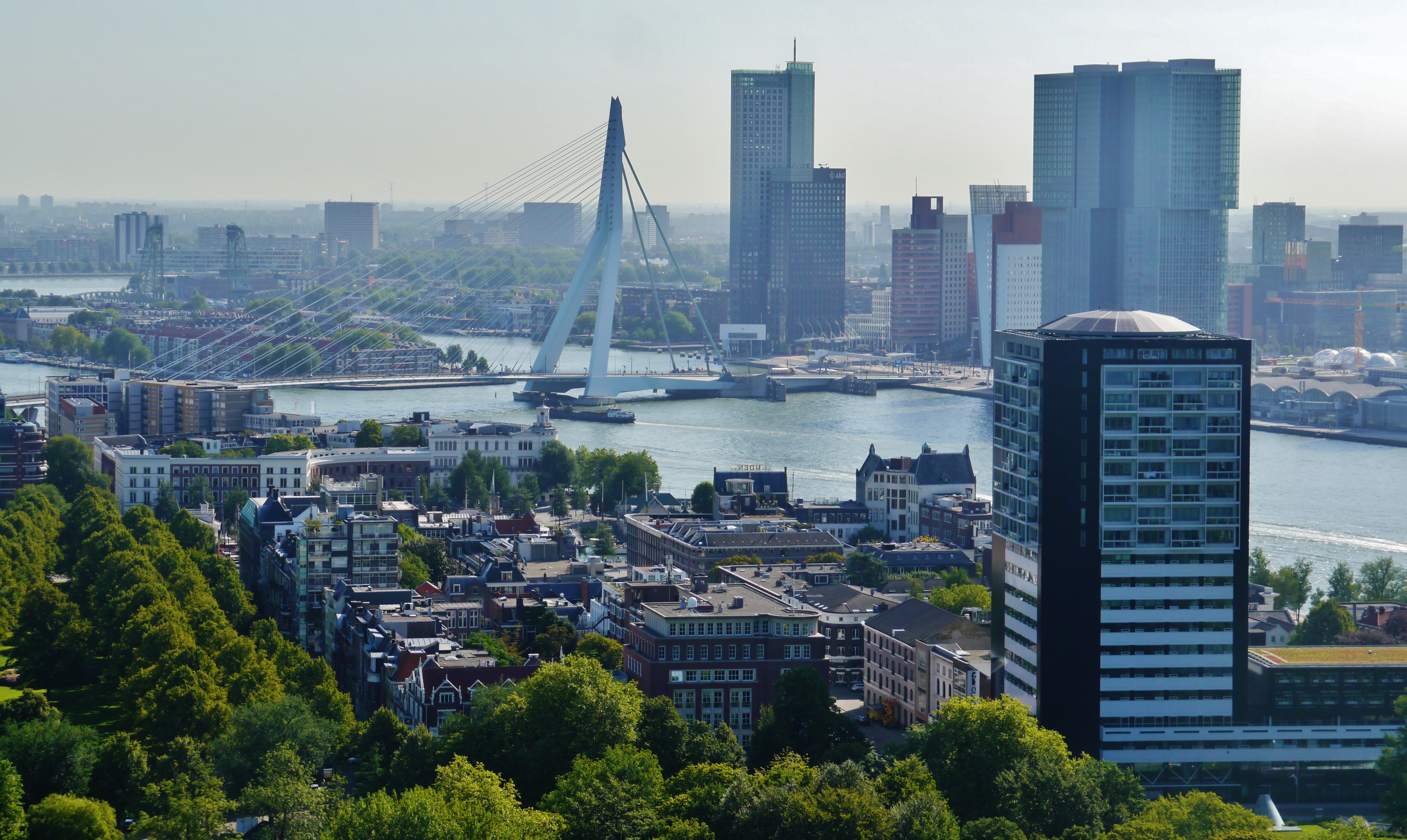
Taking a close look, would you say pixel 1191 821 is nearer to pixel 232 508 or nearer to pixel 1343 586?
pixel 1343 586

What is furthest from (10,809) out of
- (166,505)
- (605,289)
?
(605,289)

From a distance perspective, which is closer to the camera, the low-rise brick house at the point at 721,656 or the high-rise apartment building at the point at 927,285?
the low-rise brick house at the point at 721,656

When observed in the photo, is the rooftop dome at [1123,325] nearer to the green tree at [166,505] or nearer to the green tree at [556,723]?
the green tree at [556,723]

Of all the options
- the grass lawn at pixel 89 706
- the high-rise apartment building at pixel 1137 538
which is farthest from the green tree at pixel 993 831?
the grass lawn at pixel 89 706

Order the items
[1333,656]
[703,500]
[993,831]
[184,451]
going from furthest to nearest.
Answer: [184,451]
[703,500]
[1333,656]
[993,831]

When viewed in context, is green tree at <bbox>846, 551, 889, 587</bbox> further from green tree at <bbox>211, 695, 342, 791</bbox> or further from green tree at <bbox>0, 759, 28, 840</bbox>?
green tree at <bbox>0, 759, 28, 840</bbox>

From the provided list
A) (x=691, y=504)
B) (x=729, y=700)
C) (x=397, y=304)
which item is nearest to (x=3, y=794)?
(x=729, y=700)
